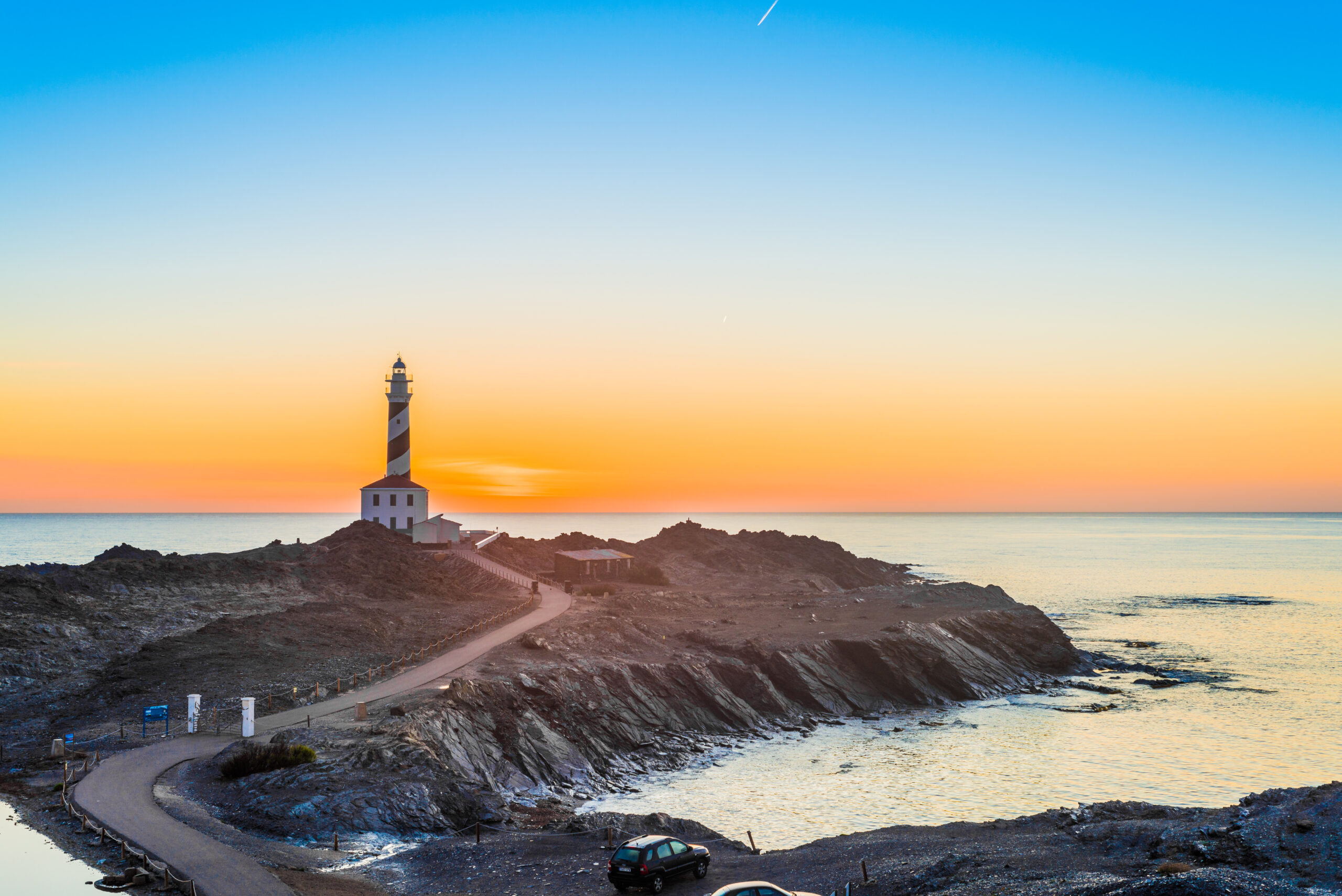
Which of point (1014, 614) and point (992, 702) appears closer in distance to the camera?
point (992, 702)

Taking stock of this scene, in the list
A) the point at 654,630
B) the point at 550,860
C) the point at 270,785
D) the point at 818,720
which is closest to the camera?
the point at 550,860

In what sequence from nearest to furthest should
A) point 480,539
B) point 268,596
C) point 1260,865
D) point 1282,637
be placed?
point 1260,865, point 268,596, point 1282,637, point 480,539

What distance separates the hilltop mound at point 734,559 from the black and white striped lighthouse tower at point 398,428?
14340 millimetres

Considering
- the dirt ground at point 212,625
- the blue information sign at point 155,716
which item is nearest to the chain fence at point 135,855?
the dirt ground at point 212,625

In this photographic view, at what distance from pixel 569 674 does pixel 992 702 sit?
2882cm

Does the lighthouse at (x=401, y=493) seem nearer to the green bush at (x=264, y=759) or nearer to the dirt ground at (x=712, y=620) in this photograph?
the dirt ground at (x=712, y=620)

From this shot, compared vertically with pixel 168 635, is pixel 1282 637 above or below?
below

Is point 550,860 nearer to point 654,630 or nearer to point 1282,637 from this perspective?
point 654,630

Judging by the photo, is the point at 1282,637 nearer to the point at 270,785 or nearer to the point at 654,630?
the point at 654,630

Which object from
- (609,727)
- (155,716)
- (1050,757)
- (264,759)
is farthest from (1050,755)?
(155,716)

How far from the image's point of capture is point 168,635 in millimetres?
53031

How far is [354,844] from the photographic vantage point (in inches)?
961

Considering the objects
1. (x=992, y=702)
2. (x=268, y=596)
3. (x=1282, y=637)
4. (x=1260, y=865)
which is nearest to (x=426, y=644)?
(x=268, y=596)

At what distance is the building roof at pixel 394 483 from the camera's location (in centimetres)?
9631
